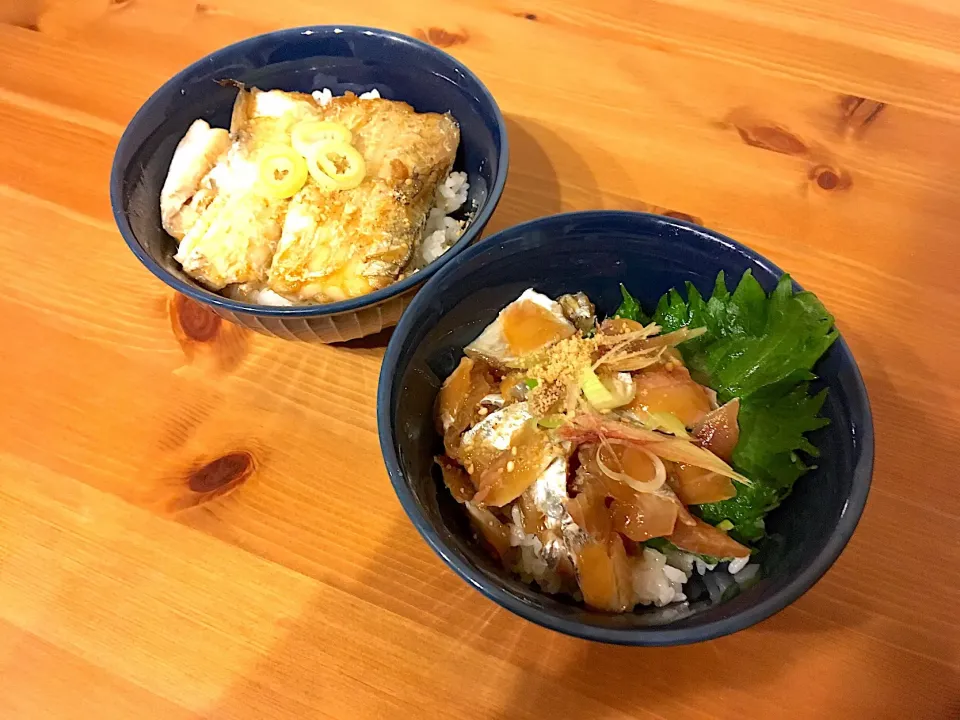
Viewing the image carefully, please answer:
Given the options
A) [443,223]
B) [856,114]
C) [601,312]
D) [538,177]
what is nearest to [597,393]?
[601,312]

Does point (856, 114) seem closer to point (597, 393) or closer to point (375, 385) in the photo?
point (597, 393)

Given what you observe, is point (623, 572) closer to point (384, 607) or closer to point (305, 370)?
point (384, 607)

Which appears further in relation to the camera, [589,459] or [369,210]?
[369,210]

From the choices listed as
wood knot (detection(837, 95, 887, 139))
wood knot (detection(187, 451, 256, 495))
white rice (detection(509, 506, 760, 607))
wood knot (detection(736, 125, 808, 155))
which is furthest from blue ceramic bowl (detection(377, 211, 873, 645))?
wood knot (detection(837, 95, 887, 139))

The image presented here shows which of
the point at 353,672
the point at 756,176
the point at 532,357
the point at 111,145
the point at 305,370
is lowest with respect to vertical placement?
the point at 353,672

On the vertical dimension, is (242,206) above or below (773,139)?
below

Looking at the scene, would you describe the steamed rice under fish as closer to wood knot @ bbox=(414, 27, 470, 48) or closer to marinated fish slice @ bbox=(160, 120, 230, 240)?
marinated fish slice @ bbox=(160, 120, 230, 240)

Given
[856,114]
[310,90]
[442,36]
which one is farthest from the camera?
[442,36]

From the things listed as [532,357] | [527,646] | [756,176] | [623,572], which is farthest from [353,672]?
[756,176]
